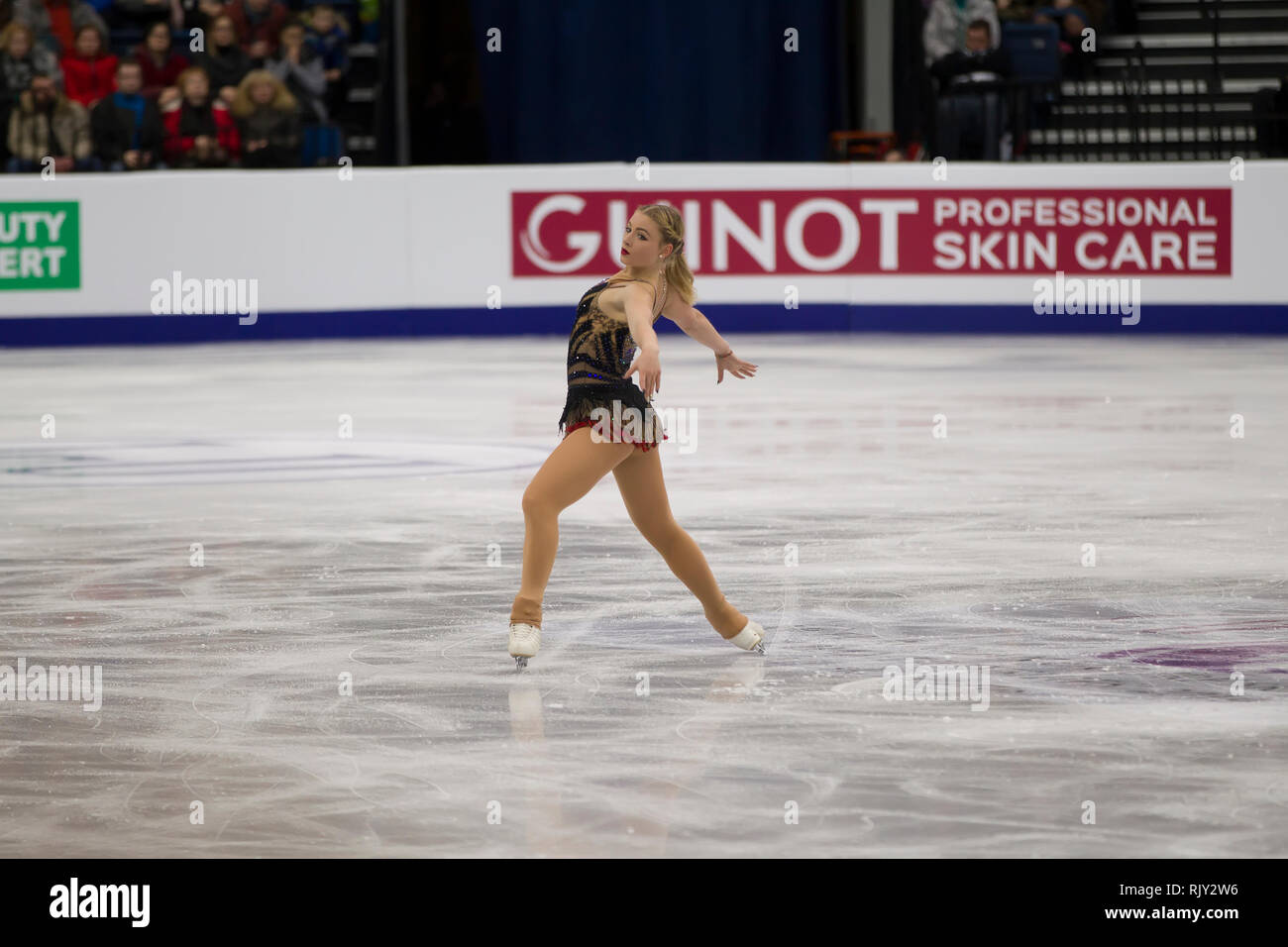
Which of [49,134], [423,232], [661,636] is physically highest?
[49,134]

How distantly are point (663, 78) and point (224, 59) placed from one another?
465 centimetres

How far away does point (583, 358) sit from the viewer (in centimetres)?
588

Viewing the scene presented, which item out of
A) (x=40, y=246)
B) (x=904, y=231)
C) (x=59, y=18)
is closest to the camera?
(x=40, y=246)

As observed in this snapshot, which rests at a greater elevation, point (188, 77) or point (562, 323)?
point (188, 77)

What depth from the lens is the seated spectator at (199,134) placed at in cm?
1797

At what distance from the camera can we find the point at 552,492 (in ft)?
19.4

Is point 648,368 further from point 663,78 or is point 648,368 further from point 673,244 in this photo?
point 663,78

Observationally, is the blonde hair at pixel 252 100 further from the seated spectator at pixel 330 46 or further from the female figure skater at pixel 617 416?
the female figure skater at pixel 617 416

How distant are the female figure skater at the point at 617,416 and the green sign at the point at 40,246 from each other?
472 inches

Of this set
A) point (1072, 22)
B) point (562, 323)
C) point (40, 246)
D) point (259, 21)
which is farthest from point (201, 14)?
point (1072, 22)

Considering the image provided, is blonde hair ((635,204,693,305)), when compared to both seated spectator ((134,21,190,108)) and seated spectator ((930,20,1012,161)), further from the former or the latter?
seated spectator ((134,21,190,108))

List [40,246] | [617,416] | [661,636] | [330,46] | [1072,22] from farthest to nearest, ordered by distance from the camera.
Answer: [1072,22] → [330,46] → [40,246] → [661,636] → [617,416]
